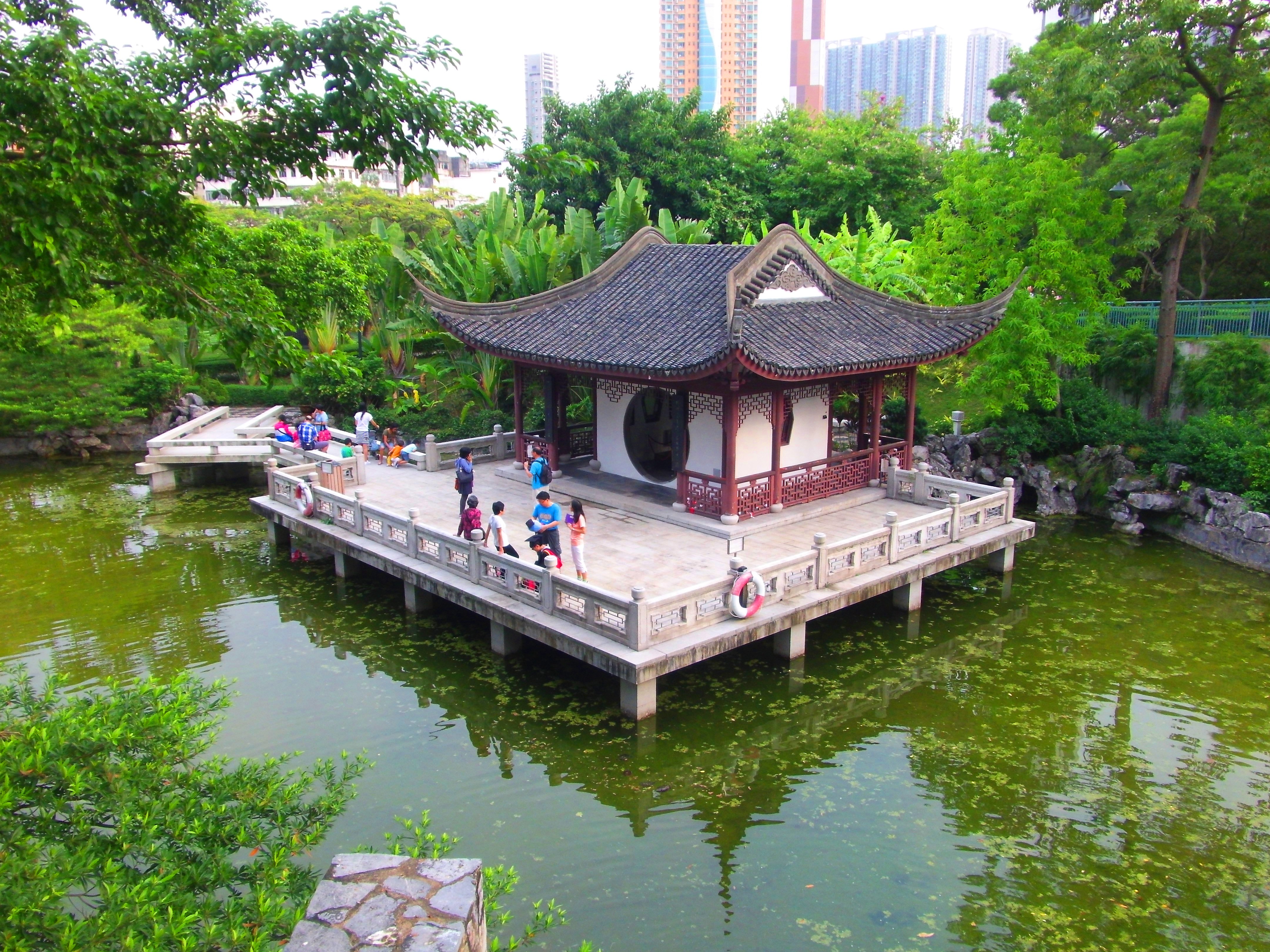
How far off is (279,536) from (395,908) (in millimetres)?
15265

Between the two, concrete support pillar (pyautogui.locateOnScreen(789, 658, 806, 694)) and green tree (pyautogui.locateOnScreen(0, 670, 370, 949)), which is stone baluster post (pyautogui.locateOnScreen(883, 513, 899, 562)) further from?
green tree (pyautogui.locateOnScreen(0, 670, 370, 949))

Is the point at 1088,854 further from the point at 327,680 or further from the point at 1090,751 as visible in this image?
the point at 327,680

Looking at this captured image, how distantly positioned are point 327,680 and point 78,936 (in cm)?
857

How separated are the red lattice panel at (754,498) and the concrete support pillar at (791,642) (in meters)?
2.69

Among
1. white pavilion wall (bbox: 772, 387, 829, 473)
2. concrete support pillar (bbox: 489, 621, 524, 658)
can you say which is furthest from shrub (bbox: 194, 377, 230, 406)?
white pavilion wall (bbox: 772, 387, 829, 473)

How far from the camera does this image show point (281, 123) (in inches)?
281

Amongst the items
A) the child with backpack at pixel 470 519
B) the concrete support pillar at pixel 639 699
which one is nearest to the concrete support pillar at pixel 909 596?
the concrete support pillar at pixel 639 699

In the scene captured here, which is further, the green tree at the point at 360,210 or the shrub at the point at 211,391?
the green tree at the point at 360,210

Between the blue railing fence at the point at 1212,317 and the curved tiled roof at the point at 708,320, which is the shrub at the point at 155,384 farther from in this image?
the blue railing fence at the point at 1212,317

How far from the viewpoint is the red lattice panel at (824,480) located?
15688 millimetres

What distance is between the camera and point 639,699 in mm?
10797

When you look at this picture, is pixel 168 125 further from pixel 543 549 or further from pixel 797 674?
pixel 797 674

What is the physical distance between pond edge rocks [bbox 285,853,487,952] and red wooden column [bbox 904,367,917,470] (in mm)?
14587

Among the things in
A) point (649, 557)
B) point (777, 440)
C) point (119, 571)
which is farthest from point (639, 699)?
point (119, 571)
